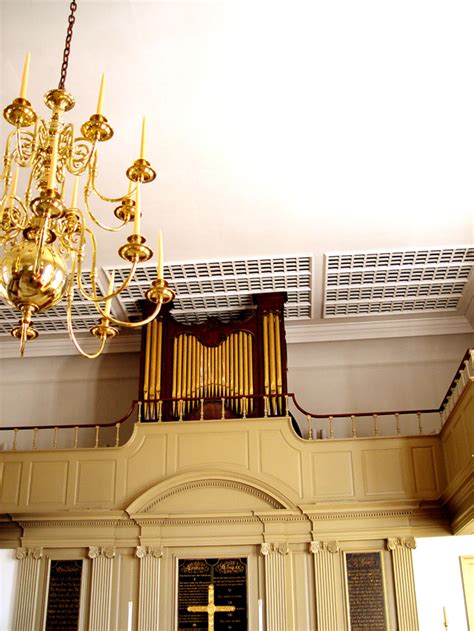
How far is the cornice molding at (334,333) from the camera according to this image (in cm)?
1220

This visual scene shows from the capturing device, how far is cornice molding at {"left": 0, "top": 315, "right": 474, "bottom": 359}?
12203 mm

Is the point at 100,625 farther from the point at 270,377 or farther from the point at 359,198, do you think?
the point at 359,198

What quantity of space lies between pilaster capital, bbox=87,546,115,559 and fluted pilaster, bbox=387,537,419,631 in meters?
3.73

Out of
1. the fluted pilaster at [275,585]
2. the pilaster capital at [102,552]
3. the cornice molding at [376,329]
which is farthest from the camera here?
the cornice molding at [376,329]

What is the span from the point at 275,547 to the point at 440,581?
2657 millimetres

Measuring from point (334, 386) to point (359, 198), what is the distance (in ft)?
13.5

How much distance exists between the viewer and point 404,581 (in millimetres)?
9273

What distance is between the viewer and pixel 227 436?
1017 centimetres

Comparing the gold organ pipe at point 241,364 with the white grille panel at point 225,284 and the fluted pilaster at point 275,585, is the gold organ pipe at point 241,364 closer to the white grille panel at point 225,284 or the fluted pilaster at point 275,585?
the white grille panel at point 225,284

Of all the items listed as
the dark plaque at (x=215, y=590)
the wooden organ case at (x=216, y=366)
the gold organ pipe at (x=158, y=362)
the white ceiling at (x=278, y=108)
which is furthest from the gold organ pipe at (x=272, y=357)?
the dark plaque at (x=215, y=590)

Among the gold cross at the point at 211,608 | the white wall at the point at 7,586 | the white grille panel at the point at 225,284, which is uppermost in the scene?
the white grille panel at the point at 225,284

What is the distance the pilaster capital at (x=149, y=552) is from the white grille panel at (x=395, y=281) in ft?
14.9

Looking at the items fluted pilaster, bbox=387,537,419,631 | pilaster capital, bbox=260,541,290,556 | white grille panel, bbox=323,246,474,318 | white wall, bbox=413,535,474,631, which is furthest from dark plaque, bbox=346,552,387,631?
white grille panel, bbox=323,246,474,318

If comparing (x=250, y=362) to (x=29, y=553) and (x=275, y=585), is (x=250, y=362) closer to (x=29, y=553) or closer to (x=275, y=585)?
(x=275, y=585)
